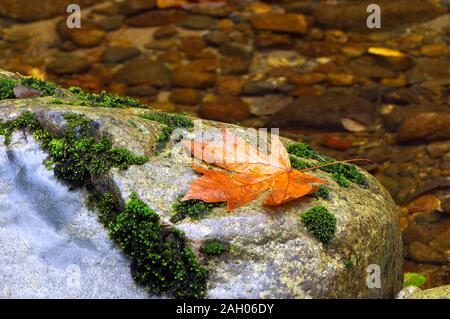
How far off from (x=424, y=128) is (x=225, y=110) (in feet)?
7.76

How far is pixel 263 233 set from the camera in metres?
3.10

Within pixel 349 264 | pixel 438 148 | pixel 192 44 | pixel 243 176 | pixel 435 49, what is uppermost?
pixel 243 176

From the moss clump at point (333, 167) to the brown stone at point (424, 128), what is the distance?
3.11 meters

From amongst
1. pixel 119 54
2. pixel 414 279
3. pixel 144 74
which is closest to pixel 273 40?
pixel 144 74

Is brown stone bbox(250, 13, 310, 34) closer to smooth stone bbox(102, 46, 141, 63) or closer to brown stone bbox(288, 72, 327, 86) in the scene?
brown stone bbox(288, 72, 327, 86)

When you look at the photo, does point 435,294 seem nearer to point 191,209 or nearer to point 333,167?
point 333,167

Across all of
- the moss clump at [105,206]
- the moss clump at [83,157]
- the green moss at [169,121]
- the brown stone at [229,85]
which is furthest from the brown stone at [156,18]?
the moss clump at [105,206]

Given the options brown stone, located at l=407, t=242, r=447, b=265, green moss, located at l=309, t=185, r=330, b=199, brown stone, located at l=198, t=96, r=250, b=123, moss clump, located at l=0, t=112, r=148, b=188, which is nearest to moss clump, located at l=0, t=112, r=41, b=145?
moss clump, located at l=0, t=112, r=148, b=188

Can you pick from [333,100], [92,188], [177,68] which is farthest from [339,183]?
[177,68]

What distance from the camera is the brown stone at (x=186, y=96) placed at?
7.78 metres

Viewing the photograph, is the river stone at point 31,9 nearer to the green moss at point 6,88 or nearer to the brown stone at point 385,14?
the brown stone at point 385,14

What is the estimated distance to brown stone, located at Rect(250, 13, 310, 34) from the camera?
877 cm

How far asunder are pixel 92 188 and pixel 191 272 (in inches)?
29.6

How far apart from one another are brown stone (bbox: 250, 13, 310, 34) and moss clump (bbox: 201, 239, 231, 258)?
243 inches
